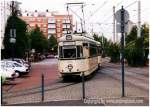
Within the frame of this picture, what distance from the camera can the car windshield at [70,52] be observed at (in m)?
30.6

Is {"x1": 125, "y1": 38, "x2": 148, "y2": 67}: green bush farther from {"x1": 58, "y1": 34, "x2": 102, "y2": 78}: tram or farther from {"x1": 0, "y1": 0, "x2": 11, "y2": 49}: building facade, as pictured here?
{"x1": 58, "y1": 34, "x2": 102, "y2": 78}: tram

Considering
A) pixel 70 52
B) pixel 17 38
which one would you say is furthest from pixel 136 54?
pixel 70 52

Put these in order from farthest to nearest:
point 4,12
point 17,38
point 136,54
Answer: point 4,12 < point 17,38 < point 136,54

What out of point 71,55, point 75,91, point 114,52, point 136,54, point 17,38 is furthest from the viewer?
point 114,52

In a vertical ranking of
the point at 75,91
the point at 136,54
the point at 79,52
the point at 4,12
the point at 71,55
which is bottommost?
the point at 75,91

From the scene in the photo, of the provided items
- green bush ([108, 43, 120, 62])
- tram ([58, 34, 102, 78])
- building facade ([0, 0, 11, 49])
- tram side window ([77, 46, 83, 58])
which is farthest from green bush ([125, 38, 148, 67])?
tram ([58, 34, 102, 78])

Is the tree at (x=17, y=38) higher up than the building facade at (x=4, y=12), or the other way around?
the building facade at (x=4, y=12)

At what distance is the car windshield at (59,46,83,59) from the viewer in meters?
30.6

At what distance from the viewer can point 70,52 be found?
30.8 meters

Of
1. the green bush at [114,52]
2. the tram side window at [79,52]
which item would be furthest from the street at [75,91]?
the green bush at [114,52]

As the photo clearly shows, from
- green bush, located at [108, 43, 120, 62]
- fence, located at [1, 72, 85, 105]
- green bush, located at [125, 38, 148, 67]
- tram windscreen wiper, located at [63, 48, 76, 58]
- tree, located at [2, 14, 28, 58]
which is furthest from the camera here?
green bush, located at [108, 43, 120, 62]

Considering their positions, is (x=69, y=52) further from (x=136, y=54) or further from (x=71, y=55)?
(x=136, y=54)

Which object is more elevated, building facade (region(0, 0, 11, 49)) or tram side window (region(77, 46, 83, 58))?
building facade (region(0, 0, 11, 49))

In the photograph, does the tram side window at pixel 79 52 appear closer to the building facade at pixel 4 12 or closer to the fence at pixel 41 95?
the fence at pixel 41 95
